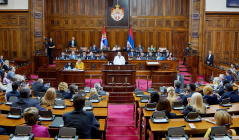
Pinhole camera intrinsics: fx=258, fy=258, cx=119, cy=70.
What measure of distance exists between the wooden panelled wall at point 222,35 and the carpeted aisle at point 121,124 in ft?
30.6

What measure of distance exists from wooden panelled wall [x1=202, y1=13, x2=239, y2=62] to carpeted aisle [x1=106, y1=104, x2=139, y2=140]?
931 cm

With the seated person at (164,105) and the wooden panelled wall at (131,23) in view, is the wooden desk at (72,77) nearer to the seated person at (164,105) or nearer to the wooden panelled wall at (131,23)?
the seated person at (164,105)

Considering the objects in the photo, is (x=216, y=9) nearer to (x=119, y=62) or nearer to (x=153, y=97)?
(x=119, y=62)

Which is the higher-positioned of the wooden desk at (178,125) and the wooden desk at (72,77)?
the wooden desk at (72,77)

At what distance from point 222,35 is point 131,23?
19.8 ft

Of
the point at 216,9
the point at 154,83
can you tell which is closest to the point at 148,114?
the point at 154,83

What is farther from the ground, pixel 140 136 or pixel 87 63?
pixel 87 63

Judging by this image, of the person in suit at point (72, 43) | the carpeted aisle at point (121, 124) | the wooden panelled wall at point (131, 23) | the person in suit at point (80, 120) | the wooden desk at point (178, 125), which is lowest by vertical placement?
the carpeted aisle at point (121, 124)

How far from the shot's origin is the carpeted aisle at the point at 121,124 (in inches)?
254

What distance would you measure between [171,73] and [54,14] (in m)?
9.75

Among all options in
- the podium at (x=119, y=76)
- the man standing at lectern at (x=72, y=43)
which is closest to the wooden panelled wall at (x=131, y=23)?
the man standing at lectern at (x=72, y=43)

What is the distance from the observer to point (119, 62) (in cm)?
1205

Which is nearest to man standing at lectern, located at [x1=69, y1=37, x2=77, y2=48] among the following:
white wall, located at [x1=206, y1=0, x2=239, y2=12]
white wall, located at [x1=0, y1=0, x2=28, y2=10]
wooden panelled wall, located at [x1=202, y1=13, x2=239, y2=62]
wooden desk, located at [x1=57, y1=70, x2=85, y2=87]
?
white wall, located at [x1=0, y1=0, x2=28, y2=10]

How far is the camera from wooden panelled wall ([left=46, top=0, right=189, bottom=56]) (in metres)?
17.7
